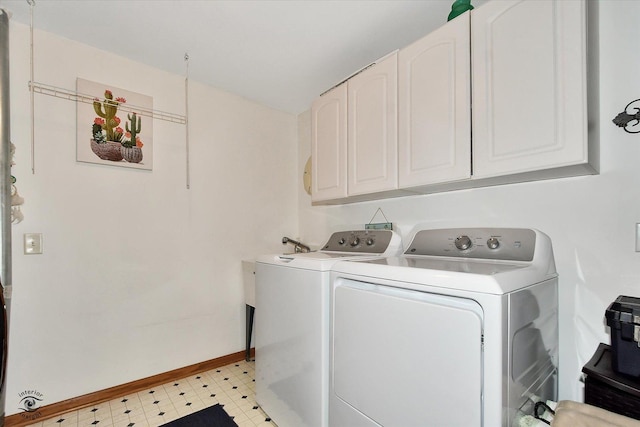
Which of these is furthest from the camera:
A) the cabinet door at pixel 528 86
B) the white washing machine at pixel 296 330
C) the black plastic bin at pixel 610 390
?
the white washing machine at pixel 296 330

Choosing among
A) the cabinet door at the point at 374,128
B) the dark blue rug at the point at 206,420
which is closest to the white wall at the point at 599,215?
the cabinet door at the point at 374,128

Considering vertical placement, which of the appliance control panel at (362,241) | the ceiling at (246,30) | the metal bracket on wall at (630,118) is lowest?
the appliance control panel at (362,241)

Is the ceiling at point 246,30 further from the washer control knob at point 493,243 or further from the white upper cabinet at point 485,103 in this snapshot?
the washer control knob at point 493,243

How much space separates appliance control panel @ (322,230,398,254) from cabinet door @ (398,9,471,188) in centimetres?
39

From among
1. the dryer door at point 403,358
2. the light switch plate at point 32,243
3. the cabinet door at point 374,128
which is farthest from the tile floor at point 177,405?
the cabinet door at point 374,128

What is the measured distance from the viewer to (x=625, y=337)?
0.96 meters

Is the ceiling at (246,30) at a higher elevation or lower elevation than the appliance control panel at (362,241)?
higher

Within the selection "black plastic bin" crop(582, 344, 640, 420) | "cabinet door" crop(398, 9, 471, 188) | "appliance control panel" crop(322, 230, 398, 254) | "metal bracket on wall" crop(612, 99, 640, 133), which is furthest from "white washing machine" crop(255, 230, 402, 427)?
"metal bracket on wall" crop(612, 99, 640, 133)

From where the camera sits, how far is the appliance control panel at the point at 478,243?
1296 mm

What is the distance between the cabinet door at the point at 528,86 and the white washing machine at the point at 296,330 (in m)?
0.83

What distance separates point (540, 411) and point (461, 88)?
138 centimetres

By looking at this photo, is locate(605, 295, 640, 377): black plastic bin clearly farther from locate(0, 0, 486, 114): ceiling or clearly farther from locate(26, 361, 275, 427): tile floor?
locate(26, 361, 275, 427): tile floor

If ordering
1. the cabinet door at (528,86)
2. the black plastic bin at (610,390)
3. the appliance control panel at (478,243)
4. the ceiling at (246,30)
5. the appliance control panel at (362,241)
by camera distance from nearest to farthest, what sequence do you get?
the black plastic bin at (610,390), the cabinet door at (528,86), the appliance control panel at (478,243), the ceiling at (246,30), the appliance control panel at (362,241)

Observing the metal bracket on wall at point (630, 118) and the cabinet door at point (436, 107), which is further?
the cabinet door at point (436, 107)
